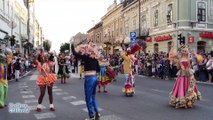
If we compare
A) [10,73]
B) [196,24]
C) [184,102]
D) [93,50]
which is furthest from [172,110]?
[196,24]

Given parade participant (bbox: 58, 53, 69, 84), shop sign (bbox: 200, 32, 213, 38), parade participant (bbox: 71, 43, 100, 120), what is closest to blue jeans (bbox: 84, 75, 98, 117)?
parade participant (bbox: 71, 43, 100, 120)

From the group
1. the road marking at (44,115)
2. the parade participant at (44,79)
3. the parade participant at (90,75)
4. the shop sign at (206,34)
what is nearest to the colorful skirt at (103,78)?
the parade participant at (44,79)

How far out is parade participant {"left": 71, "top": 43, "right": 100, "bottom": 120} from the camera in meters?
9.00

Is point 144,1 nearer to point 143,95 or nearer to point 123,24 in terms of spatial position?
point 123,24

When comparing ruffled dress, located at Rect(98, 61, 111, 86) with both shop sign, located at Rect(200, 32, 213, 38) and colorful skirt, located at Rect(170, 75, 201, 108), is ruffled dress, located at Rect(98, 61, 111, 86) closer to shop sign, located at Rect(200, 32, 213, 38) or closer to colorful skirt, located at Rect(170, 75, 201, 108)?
colorful skirt, located at Rect(170, 75, 201, 108)

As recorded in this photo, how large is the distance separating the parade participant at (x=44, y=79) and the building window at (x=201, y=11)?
27129 mm

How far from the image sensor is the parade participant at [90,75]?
900cm

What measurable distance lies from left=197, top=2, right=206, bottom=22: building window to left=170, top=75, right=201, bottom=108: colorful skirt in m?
25.5

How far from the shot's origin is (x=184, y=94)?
11.3 meters

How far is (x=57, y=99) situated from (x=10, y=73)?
1254 centimetres

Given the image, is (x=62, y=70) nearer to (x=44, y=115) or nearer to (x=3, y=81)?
(x=3, y=81)

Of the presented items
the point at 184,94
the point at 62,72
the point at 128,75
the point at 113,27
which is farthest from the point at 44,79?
the point at 113,27

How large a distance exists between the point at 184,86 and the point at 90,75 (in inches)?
143

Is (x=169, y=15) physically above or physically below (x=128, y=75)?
above
